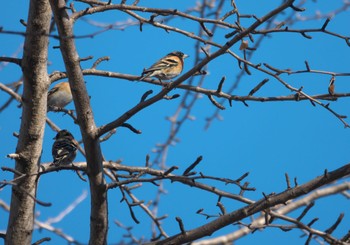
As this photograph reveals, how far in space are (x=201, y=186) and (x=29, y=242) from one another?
1.46m

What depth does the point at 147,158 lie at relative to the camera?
477 cm

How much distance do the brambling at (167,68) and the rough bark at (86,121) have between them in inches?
142

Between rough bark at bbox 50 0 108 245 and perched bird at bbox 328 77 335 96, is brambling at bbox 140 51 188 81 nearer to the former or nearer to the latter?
rough bark at bbox 50 0 108 245

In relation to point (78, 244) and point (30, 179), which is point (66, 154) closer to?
point (30, 179)

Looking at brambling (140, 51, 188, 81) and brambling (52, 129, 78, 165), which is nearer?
brambling (52, 129, 78, 165)

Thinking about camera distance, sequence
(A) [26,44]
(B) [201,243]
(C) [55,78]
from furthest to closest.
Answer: (B) [201,243], (C) [55,78], (A) [26,44]

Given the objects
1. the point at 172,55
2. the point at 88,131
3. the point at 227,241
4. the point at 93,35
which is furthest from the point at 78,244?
the point at 172,55

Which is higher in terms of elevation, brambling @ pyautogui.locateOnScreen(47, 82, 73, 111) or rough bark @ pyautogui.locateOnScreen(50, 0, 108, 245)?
brambling @ pyautogui.locateOnScreen(47, 82, 73, 111)

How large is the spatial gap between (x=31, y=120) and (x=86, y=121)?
1.82ft

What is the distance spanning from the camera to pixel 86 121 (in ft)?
14.0

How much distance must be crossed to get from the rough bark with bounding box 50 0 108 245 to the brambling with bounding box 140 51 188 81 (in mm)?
3599

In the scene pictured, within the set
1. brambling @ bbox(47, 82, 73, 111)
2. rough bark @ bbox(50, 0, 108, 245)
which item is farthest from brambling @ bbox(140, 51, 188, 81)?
rough bark @ bbox(50, 0, 108, 245)

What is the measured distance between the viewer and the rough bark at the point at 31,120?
4.43 meters

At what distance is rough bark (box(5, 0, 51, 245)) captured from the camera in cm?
443
